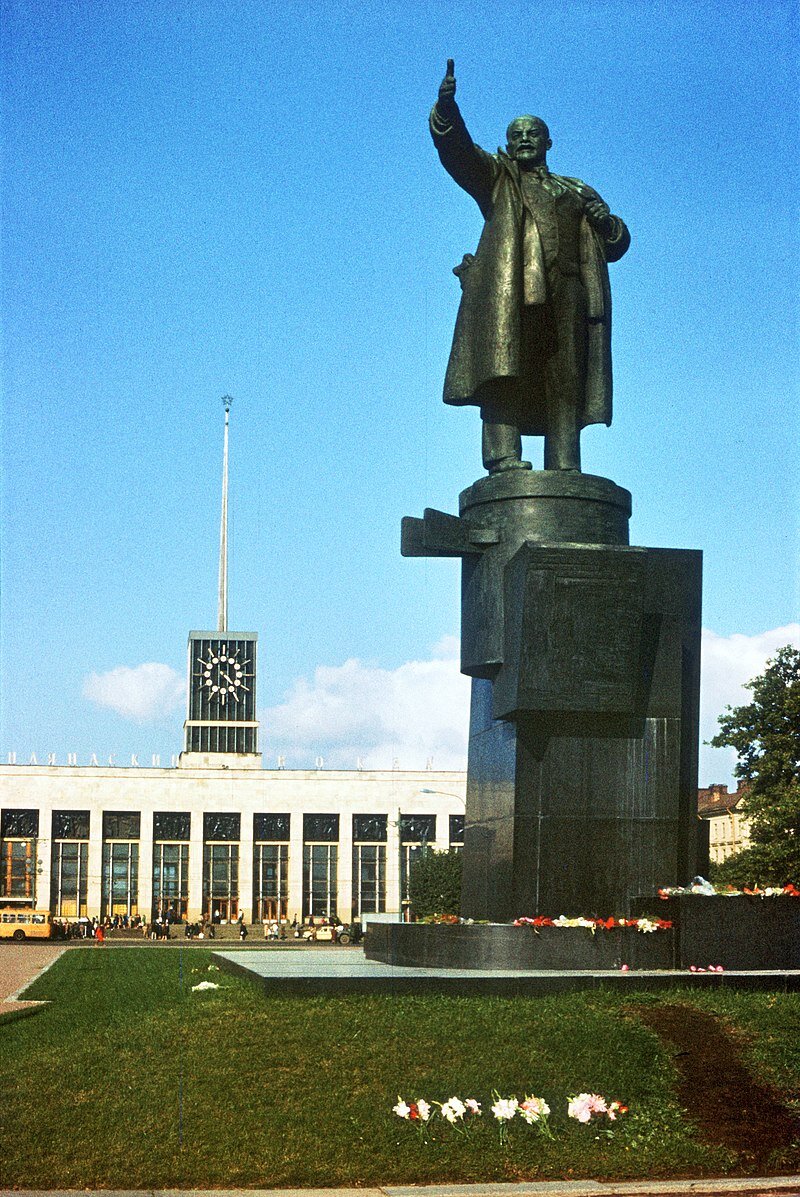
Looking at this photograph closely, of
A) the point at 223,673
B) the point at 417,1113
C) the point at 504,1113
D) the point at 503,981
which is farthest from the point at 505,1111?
the point at 223,673

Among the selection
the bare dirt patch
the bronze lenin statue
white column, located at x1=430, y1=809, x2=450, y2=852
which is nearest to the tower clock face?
white column, located at x1=430, y1=809, x2=450, y2=852

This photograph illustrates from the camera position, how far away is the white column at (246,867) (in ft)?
315

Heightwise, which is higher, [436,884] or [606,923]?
[606,923]

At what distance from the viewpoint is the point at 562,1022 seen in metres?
12.4

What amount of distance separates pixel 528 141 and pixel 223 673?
87.3 metres

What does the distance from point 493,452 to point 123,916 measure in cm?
8023

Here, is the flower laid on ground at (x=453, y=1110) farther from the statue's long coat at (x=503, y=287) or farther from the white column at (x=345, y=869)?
the white column at (x=345, y=869)

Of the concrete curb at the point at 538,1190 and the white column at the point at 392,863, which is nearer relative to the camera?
the concrete curb at the point at 538,1190

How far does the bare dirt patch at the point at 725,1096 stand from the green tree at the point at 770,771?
83.6 feet

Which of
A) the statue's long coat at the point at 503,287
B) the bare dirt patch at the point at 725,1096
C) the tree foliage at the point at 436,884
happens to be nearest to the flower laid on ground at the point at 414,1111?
the bare dirt patch at the point at 725,1096

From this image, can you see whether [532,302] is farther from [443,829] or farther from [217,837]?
[217,837]

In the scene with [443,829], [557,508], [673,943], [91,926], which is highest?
[557,508]

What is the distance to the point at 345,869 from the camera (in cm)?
9769

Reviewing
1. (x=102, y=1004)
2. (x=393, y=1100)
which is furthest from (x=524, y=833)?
(x=102, y=1004)
